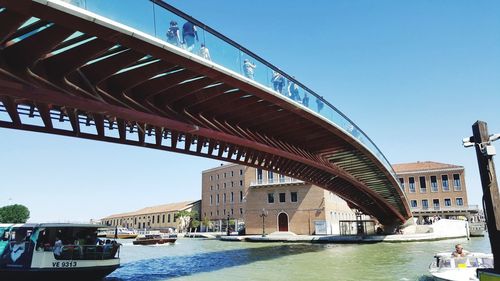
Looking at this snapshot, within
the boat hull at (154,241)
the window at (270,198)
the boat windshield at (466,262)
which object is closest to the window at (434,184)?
the window at (270,198)

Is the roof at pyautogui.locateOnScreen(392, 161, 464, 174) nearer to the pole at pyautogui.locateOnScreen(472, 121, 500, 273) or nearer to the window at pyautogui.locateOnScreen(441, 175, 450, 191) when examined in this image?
the window at pyautogui.locateOnScreen(441, 175, 450, 191)

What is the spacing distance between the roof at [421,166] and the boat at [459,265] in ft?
162

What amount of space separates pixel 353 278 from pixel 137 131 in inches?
368

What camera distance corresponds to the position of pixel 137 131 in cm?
1461

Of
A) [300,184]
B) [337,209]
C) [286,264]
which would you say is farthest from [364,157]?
[337,209]

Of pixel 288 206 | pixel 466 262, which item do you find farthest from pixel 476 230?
pixel 466 262

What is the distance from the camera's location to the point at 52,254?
1328 cm

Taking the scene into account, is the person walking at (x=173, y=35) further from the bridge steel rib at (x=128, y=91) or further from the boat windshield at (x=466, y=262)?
the boat windshield at (x=466, y=262)

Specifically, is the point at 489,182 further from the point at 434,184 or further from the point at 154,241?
the point at 434,184

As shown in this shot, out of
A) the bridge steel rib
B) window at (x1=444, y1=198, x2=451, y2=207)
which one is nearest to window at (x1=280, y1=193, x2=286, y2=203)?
window at (x1=444, y1=198, x2=451, y2=207)

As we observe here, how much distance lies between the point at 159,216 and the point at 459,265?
7896 cm

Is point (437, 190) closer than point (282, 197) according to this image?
No

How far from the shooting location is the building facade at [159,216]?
79562 mm

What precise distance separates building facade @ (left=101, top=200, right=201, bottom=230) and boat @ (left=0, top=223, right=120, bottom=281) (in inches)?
2547
